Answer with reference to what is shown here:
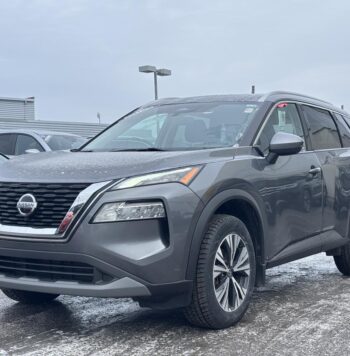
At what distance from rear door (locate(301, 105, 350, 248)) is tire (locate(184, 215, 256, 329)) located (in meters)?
1.27

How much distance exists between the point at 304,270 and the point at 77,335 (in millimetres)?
3070

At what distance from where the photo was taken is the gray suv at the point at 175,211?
12.3ft

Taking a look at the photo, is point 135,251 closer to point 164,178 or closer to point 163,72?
point 164,178

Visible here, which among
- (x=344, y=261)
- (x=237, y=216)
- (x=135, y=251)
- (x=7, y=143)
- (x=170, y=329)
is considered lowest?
(x=170, y=329)

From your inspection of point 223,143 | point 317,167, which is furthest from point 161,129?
point 317,167

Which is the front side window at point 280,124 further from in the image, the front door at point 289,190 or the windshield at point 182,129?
the windshield at point 182,129

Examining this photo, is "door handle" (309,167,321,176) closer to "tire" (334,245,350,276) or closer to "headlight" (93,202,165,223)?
"tire" (334,245,350,276)

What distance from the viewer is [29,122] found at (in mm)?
25016

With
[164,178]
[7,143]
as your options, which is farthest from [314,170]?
[7,143]

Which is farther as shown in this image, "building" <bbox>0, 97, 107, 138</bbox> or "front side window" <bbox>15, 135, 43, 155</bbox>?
"building" <bbox>0, 97, 107, 138</bbox>

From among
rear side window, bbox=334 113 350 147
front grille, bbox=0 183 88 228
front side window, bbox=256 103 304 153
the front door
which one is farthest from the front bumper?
rear side window, bbox=334 113 350 147

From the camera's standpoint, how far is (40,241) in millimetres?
3850

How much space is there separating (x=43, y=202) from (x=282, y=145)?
1.87 metres

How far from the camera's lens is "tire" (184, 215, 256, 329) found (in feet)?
13.1
